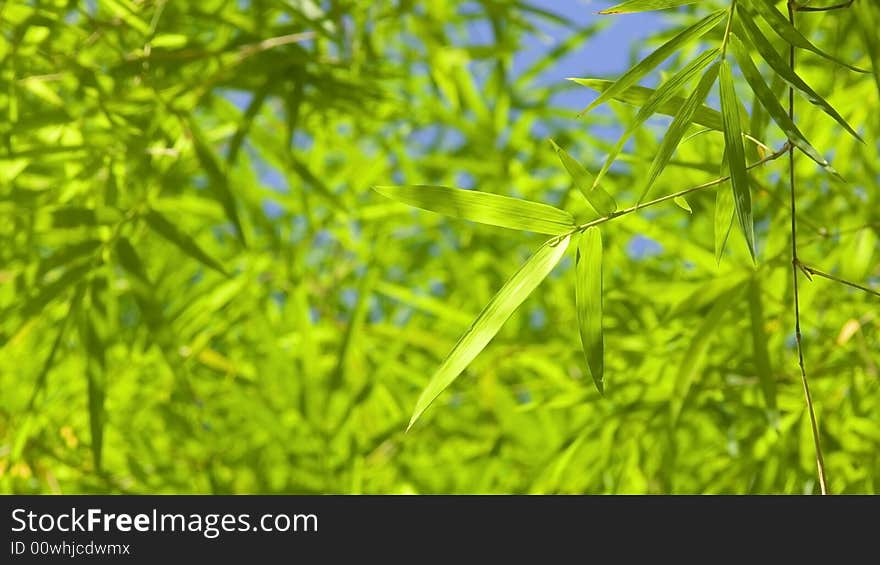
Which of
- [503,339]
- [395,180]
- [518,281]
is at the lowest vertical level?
[518,281]

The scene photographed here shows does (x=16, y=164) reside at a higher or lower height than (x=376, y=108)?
lower

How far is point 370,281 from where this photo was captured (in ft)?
4.11

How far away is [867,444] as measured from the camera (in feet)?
3.05

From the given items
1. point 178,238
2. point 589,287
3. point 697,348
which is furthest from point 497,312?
point 178,238

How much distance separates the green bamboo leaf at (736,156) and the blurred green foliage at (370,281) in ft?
0.58

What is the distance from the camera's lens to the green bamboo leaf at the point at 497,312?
48 cm

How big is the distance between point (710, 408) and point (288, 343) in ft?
1.85

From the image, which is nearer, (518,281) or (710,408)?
(518,281)

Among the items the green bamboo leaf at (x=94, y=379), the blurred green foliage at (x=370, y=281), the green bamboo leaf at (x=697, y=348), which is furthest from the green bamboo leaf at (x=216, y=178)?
the green bamboo leaf at (x=697, y=348)

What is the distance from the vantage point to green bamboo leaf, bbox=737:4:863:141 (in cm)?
43
